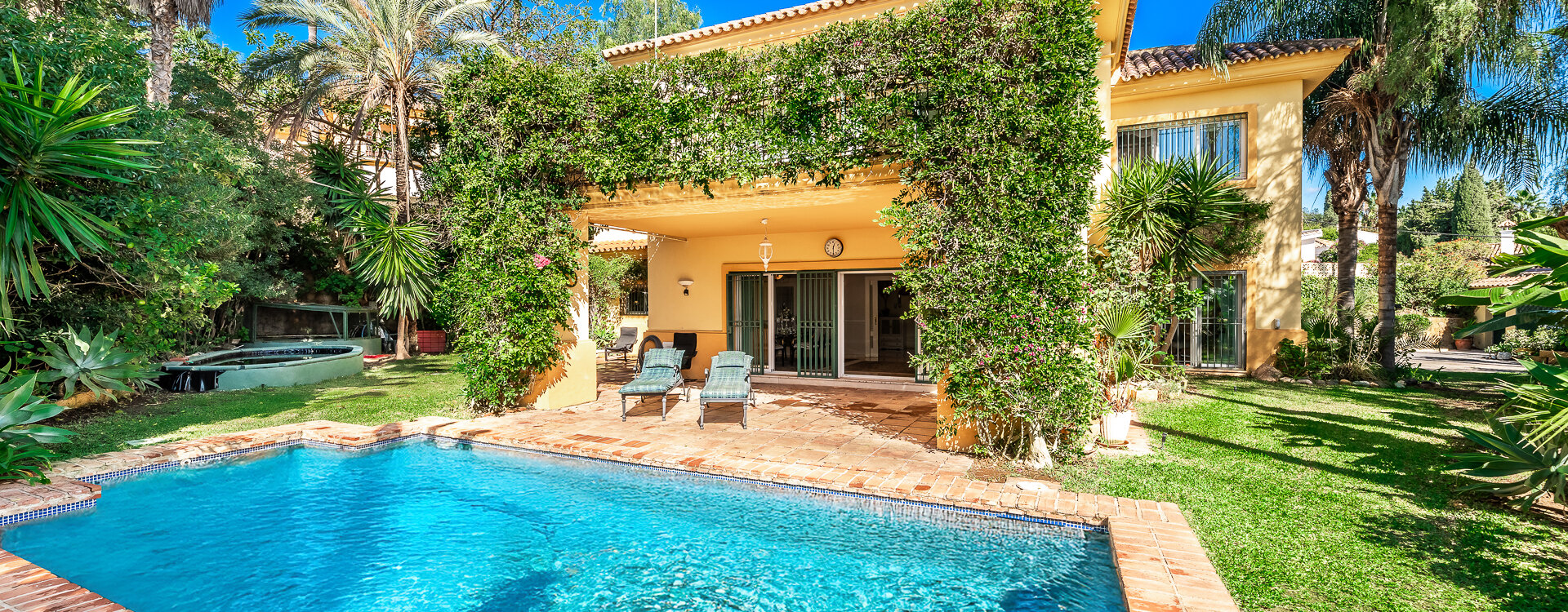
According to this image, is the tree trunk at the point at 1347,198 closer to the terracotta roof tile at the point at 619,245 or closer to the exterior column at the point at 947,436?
the exterior column at the point at 947,436

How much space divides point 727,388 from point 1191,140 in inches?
440

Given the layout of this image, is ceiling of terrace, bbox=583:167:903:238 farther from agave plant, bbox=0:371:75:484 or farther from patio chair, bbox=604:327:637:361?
agave plant, bbox=0:371:75:484

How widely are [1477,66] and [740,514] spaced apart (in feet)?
48.6

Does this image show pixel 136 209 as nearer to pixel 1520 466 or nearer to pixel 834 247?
pixel 834 247

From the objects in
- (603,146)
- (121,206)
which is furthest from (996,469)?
(121,206)

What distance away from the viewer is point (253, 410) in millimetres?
9336

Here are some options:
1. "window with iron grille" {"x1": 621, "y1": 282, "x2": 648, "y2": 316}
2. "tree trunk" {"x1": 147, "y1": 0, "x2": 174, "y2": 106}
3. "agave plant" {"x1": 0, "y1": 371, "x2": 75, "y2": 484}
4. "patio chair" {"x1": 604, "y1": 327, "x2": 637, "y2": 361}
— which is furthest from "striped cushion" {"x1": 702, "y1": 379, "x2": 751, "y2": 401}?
"tree trunk" {"x1": 147, "y1": 0, "x2": 174, "y2": 106}

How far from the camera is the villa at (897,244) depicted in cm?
1187

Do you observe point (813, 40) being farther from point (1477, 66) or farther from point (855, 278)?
point (1477, 66)

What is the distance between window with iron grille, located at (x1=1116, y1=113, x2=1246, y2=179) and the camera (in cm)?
1304

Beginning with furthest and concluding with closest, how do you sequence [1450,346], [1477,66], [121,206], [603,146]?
[1450,346]
[1477,66]
[603,146]
[121,206]

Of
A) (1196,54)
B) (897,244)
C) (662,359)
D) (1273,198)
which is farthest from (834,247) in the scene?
(1273,198)

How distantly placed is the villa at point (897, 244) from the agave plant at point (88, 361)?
19.9 ft

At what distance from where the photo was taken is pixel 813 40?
6938 mm
